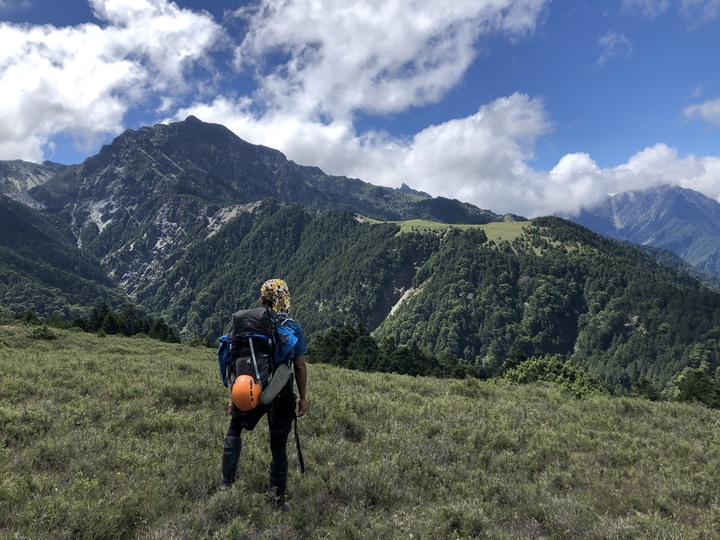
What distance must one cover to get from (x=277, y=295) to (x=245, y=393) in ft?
5.23

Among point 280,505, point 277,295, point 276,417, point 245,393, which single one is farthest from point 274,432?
point 277,295

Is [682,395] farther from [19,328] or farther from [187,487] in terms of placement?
[19,328]

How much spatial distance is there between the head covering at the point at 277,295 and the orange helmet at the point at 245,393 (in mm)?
1196

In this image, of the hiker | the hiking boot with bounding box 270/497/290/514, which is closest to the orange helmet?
the hiker

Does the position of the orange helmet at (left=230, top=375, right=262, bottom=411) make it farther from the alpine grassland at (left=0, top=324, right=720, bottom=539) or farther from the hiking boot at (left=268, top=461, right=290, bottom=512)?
the alpine grassland at (left=0, top=324, right=720, bottom=539)

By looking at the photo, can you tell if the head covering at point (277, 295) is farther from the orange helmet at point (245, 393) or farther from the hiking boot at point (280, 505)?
→ the hiking boot at point (280, 505)

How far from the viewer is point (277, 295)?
256 inches

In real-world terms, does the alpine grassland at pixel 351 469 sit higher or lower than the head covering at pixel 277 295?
lower

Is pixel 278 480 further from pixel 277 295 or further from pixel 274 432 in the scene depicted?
Result: pixel 277 295

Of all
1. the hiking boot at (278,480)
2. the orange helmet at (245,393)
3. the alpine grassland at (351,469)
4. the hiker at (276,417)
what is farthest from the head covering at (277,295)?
the alpine grassland at (351,469)

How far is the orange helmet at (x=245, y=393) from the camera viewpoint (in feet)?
18.3

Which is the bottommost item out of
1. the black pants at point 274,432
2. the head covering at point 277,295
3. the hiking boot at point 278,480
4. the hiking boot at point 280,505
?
the hiking boot at point 280,505

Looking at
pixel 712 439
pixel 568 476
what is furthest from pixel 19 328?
pixel 712 439

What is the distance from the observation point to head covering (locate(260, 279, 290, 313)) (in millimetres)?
6426
